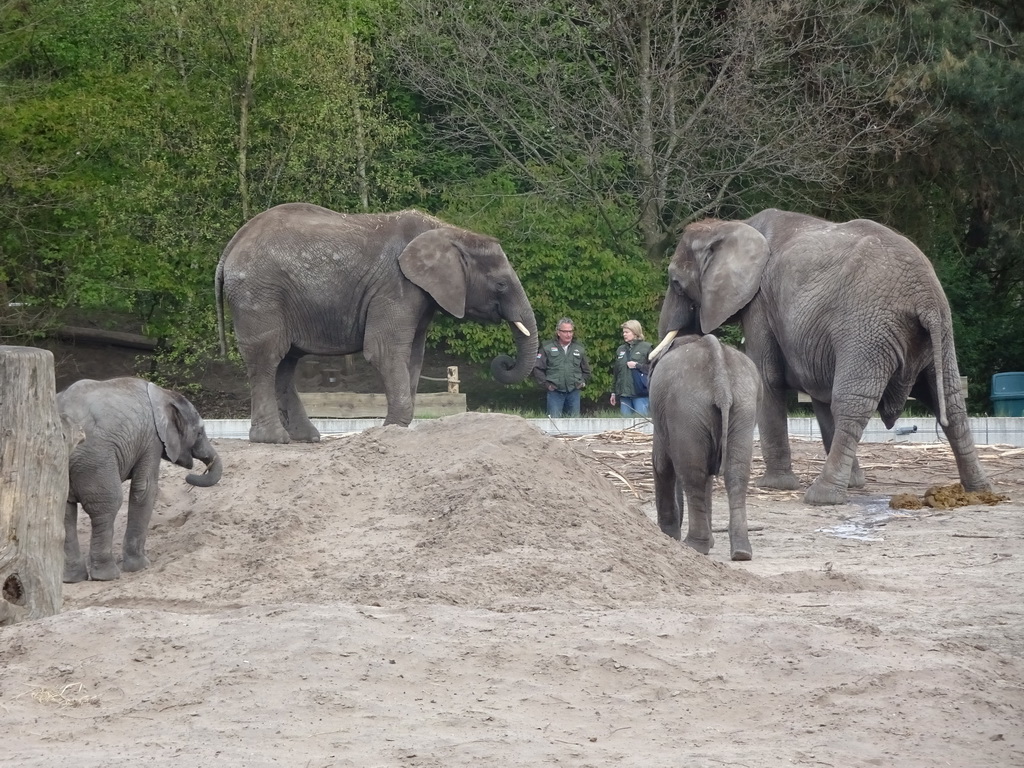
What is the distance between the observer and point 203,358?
2917cm

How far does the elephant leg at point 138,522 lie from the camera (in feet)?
32.8

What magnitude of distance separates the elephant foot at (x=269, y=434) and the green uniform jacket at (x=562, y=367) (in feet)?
22.2

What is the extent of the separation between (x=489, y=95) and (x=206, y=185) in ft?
17.4

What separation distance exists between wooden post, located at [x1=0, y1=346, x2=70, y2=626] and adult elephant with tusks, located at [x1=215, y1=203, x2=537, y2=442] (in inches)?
256

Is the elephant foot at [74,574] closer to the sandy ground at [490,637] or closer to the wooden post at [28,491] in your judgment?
the sandy ground at [490,637]

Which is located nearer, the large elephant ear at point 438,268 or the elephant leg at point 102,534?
the elephant leg at point 102,534

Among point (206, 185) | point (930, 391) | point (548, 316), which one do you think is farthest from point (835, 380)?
point (206, 185)

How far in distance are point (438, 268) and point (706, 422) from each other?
17.6 ft

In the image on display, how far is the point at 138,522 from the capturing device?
10023mm

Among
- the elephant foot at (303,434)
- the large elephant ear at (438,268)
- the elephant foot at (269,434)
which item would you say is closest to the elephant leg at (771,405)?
the large elephant ear at (438,268)

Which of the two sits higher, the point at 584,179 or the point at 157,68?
the point at 157,68

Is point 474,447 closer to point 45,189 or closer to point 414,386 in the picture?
point 414,386

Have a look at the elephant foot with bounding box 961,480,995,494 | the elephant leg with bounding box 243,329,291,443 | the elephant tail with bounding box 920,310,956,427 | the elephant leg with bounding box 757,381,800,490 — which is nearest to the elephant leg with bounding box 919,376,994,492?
the elephant foot with bounding box 961,480,995,494

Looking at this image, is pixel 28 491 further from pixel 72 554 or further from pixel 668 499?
pixel 668 499
